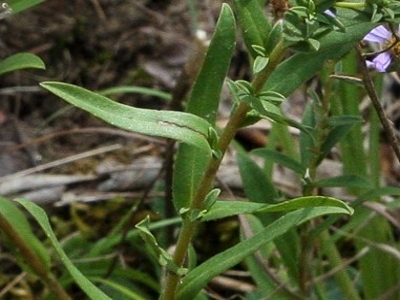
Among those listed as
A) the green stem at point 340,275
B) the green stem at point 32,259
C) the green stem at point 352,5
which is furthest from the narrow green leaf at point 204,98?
the green stem at point 340,275

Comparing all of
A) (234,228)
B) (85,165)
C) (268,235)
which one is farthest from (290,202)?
(85,165)

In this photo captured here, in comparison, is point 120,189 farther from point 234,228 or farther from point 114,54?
point 114,54

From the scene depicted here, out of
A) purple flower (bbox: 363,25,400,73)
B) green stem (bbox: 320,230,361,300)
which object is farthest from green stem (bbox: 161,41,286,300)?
green stem (bbox: 320,230,361,300)

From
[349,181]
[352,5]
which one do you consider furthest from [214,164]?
[349,181]

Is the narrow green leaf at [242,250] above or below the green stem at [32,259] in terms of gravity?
above

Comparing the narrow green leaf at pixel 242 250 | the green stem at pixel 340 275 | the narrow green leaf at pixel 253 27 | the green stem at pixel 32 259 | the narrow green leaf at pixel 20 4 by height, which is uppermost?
the narrow green leaf at pixel 253 27

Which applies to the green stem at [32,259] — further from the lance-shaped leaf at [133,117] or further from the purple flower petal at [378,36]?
the purple flower petal at [378,36]

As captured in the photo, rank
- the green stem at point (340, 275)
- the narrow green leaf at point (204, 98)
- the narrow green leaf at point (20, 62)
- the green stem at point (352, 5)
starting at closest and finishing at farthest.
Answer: the green stem at point (352, 5) → the narrow green leaf at point (204, 98) → the narrow green leaf at point (20, 62) → the green stem at point (340, 275)
